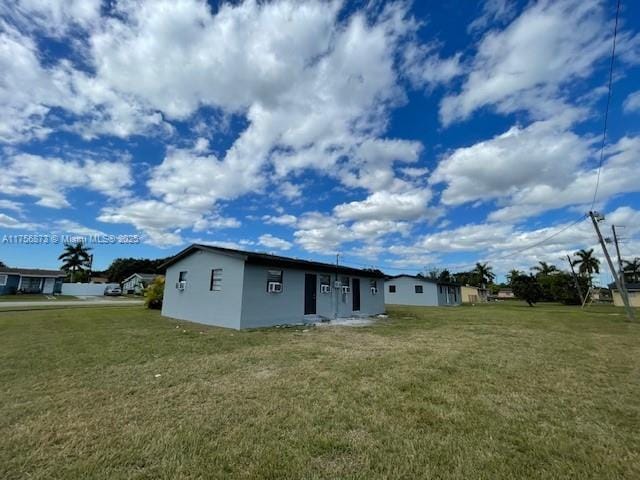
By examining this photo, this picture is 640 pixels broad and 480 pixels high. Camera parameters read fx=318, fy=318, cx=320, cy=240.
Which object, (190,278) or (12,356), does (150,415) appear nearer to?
(12,356)

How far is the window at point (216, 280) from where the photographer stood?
40.4ft

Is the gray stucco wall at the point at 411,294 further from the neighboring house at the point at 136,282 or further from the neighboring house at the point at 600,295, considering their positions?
the neighboring house at the point at 600,295

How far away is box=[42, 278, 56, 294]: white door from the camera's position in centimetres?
3972

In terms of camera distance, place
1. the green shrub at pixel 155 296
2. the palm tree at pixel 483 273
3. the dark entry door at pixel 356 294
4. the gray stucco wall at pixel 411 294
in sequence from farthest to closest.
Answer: the palm tree at pixel 483 273 < the gray stucco wall at pixel 411 294 < the green shrub at pixel 155 296 < the dark entry door at pixel 356 294

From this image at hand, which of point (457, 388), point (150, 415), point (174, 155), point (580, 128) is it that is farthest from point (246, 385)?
point (580, 128)

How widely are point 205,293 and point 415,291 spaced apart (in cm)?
2675

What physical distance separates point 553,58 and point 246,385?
11.1 meters

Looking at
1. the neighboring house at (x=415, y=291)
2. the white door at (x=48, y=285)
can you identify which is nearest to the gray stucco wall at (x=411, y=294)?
the neighboring house at (x=415, y=291)

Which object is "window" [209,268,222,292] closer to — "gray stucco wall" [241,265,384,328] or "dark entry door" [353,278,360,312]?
"gray stucco wall" [241,265,384,328]

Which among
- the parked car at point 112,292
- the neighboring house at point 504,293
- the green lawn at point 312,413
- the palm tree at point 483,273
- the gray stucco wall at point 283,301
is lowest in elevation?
the green lawn at point 312,413

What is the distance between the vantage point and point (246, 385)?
4.75 m

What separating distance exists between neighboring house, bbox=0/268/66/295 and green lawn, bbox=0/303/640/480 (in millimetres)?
39847

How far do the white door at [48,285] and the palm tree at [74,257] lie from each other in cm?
1362

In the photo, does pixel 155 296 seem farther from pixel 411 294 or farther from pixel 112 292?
pixel 112 292
